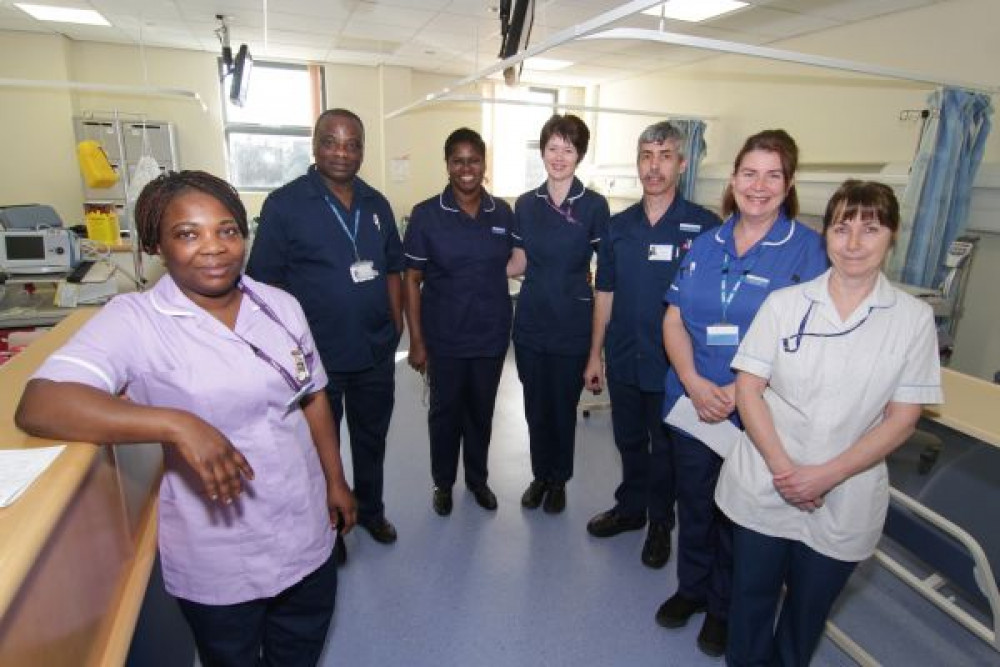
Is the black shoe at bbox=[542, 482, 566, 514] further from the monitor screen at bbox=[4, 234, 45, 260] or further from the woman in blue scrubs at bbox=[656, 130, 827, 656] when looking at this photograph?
the monitor screen at bbox=[4, 234, 45, 260]

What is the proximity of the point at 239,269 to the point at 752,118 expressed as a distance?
564 cm

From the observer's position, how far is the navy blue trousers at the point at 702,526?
1.76 meters

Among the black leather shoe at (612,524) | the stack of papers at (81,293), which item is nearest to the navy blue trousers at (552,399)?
the black leather shoe at (612,524)

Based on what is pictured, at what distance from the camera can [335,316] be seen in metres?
1.95

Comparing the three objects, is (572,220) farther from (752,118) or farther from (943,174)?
(752,118)

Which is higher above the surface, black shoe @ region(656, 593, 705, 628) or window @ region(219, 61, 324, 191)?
window @ region(219, 61, 324, 191)

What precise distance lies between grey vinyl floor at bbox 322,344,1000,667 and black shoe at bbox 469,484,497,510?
3 centimetres

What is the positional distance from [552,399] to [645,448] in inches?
16.5

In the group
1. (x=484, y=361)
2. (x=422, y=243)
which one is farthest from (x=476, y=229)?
(x=484, y=361)

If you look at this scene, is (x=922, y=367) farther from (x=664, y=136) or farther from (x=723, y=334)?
(x=664, y=136)

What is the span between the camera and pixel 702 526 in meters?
1.82

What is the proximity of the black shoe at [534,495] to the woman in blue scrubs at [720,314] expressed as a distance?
32.7 inches

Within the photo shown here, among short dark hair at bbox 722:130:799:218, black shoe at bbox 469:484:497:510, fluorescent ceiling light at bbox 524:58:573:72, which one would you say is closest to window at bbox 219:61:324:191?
fluorescent ceiling light at bbox 524:58:573:72

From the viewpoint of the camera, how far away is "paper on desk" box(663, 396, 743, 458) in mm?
1644
